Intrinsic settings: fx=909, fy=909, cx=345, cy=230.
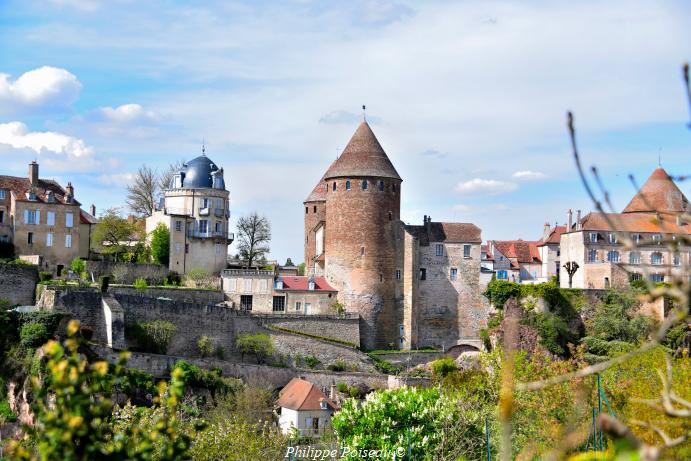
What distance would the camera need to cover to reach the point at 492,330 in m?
49.2

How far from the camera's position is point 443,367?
46.4 m

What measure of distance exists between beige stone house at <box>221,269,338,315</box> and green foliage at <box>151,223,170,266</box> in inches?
150

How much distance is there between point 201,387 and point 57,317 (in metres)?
6.93

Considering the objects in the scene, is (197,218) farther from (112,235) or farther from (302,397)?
(302,397)

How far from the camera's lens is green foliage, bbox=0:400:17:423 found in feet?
107

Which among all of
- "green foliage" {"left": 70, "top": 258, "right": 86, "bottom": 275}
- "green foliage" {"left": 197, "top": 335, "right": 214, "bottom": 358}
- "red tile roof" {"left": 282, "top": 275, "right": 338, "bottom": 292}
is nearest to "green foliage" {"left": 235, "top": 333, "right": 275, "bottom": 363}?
"green foliage" {"left": 197, "top": 335, "right": 214, "bottom": 358}

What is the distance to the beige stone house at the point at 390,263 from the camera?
1923 inches

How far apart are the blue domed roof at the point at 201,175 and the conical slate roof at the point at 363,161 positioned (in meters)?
6.78

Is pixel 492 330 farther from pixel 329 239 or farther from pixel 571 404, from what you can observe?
pixel 571 404

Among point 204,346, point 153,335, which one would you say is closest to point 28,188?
point 153,335

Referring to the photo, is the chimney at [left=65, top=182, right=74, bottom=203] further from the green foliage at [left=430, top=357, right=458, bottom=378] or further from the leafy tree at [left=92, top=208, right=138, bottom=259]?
the green foliage at [left=430, top=357, right=458, bottom=378]

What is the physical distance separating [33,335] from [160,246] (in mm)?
14308

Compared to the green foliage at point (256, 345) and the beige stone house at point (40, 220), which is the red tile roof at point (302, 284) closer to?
the green foliage at point (256, 345)

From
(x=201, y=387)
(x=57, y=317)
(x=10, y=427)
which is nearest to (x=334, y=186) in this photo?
(x=201, y=387)
